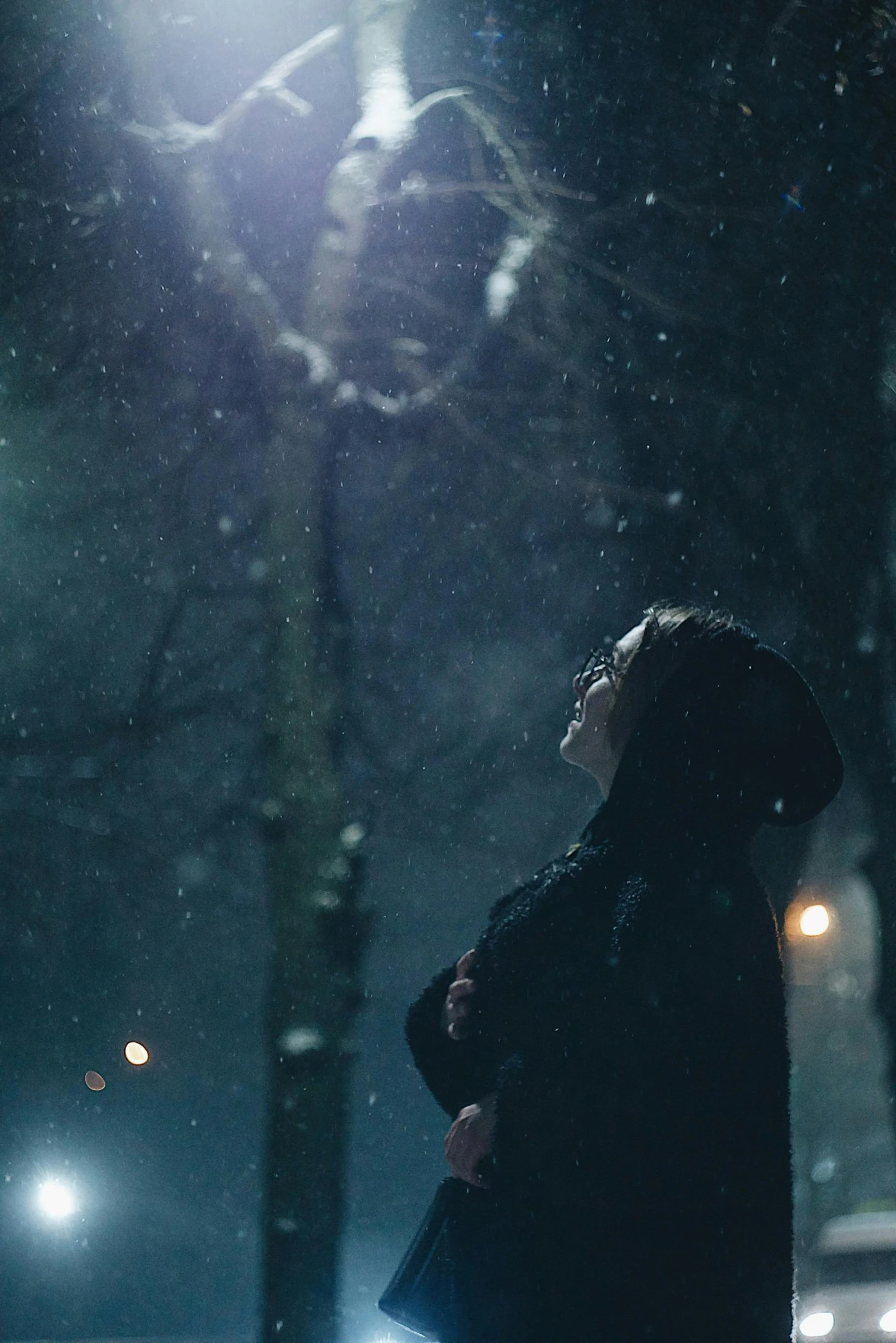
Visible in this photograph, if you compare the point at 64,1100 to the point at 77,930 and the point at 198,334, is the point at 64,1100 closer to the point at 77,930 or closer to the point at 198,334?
the point at 77,930

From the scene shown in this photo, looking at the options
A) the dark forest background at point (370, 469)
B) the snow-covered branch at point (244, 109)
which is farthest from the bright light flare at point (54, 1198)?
the snow-covered branch at point (244, 109)

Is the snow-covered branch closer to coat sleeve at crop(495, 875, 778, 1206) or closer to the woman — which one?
the woman

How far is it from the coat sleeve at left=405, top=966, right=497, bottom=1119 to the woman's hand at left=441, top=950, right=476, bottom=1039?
2 centimetres

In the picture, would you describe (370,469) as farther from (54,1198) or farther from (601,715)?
(54,1198)

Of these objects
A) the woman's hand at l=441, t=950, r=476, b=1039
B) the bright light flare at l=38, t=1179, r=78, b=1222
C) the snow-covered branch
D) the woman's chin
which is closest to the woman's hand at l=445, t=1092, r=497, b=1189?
the woman's hand at l=441, t=950, r=476, b=1039

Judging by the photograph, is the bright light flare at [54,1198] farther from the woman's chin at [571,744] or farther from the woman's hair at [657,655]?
the woman's hair at [657,655]

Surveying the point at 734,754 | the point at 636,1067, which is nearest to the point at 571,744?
A: the point at 734,754

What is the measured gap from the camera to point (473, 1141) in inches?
58.9

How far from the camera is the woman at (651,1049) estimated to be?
52.7 inches

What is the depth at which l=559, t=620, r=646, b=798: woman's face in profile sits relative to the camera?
1745 mm

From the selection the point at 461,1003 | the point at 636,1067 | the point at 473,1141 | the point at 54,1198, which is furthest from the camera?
the point at 54,1198

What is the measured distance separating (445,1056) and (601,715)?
0.63 metres

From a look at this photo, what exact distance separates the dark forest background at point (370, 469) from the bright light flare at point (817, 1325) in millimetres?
1599

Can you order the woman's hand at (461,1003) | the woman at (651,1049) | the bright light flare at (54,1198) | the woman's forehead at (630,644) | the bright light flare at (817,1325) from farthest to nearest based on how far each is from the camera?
the bright light flare at (54,1198) → the bright light flare at (817,1325) → the woman's forehead at (630,644) → the woman's hand at (461,1003) → the woman at (651,1049)
